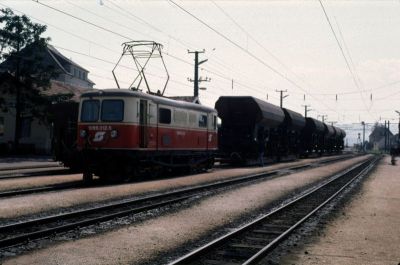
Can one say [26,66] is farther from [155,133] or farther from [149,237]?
[149,237]

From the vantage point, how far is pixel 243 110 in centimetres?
2895

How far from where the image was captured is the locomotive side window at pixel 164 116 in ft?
62.5

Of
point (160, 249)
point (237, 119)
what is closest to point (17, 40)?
point (237, 119)

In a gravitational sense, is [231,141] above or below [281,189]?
above

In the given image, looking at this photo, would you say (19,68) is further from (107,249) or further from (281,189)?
(107,249)

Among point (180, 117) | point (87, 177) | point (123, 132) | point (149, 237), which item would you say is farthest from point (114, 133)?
point (149, 237)

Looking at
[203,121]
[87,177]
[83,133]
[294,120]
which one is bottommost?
[87,177]

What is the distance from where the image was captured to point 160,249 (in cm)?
775

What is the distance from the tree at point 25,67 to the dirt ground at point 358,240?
31099 mm

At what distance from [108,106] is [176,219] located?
8.01m

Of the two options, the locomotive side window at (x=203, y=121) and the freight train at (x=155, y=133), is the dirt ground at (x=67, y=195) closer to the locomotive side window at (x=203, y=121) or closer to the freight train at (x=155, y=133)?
the freight train at (x=155, y=133)

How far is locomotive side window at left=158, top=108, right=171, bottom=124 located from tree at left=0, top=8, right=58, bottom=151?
21.7 metres

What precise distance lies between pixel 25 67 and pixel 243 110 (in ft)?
66.7

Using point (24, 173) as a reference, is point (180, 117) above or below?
above
